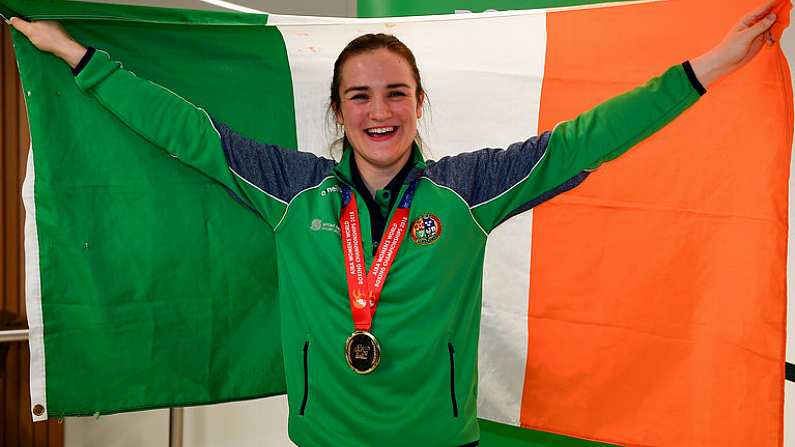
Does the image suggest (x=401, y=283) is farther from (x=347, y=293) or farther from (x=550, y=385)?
(x=550, y=385)

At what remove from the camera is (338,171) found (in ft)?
5.40

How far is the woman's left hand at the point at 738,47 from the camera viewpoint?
5.17 feet

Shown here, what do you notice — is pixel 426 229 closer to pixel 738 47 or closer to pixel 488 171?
pixel 488 171

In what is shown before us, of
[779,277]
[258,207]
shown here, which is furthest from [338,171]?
[779,277]

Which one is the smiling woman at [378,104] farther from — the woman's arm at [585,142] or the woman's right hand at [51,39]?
the woman's right hand at [51,39]

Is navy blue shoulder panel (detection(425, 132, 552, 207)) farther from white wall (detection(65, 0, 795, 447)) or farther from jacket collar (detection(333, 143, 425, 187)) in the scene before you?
white wall (detection(65, 0, 795, 447))

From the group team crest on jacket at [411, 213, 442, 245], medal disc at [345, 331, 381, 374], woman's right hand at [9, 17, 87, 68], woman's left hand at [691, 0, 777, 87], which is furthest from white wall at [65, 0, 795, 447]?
woman's left hand at [691, 0, 777, 87]

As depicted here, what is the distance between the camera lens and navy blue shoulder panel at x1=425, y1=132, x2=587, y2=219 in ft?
5.40

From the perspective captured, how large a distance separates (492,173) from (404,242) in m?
0.26

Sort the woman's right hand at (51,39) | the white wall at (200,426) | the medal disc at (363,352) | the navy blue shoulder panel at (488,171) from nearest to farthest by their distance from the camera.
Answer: the medal disc at (363,352) < the navy blue shoulder panel at (488,171) < the woman's right hand at (51,39) < the white wall at (200,426)

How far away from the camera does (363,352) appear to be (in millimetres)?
1538

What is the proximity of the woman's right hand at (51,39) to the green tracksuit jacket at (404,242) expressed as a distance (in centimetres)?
A: 6

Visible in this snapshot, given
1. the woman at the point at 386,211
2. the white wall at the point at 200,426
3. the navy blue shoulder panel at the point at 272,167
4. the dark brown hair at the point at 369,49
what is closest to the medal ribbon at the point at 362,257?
the woman at the point at 386,211

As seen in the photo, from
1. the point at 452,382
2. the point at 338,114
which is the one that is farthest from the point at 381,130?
the point at 452,382
